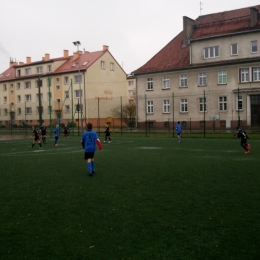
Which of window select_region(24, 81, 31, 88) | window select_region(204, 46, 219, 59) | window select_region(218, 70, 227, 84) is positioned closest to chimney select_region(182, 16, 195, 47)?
window select_region(204, 46, 219, 59)

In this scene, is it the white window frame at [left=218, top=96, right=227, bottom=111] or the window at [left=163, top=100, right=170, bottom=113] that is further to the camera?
the window at [left=163, top=100, right=170, bottom=113]

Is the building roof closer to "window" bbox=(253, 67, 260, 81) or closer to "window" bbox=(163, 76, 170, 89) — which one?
"window" bbox=(163, 76, 170, 89)

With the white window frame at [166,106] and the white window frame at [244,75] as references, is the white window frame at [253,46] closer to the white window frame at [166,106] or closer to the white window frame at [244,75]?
the white window frame at [244,75]

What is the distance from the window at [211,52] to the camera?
44688 millimetres

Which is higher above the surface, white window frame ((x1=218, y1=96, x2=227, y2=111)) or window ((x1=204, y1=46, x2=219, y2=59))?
window ((x1=204, y1=46, x2=219, y2=59))

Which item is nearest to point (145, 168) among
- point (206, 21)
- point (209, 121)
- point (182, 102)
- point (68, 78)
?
point (209, 121)

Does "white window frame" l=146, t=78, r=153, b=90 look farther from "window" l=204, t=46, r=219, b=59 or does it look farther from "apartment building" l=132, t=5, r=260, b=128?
"window" l=204, t=46, r=219, b=59

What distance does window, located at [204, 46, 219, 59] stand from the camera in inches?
1759

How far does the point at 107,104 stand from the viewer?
53156 mm

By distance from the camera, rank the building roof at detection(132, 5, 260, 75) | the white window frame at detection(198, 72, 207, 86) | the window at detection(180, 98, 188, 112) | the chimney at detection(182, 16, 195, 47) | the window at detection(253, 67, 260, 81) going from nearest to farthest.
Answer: the window at detection(253, 67, 260, 81) < the building roof at detection(132, 5, 260, 75) < the white window frame at detection(198, 72, 207, 86) < the window at detection(180, 98, 188, 112) < the chimney at detection(182, 16, 195, 47)

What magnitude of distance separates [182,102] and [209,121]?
5.03m

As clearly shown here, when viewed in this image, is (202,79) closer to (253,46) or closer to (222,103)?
(222,103)

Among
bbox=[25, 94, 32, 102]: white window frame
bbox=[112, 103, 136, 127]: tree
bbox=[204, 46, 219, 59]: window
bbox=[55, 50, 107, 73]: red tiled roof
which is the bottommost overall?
bbox=[112, 103, 136, 127]: tree

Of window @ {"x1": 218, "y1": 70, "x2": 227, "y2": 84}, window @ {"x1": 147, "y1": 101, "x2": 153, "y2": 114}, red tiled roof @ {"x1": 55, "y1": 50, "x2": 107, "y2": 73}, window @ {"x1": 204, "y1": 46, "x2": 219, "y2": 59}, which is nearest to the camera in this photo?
window @ {"x1": 218, "y1": 70, "x2": 227, "y2": 84}
